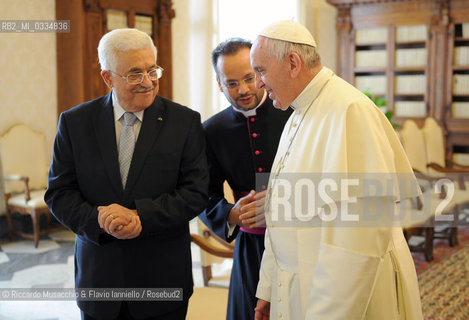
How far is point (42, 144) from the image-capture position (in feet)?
19.1

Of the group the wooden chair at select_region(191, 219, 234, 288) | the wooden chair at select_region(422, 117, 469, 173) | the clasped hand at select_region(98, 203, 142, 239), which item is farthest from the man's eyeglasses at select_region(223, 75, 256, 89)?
the wooden chair at select_region(422, 117, 469, 173)

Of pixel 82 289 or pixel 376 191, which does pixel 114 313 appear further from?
pixel 376 191

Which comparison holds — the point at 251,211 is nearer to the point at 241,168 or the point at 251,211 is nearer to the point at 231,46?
the point at 241,168

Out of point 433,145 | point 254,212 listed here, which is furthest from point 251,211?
point 433,145

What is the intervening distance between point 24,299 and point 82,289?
248 centimetres

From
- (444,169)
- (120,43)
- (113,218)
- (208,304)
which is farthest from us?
(444,169)

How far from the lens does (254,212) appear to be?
1.93 metres

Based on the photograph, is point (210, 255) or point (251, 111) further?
point (210, 255)

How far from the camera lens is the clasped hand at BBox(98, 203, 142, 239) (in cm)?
172

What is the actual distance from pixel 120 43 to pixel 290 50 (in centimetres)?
64

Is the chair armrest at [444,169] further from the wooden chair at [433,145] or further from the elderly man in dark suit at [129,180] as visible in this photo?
the elderly man in dark suit at [129,180]

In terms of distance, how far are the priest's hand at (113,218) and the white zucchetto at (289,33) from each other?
75cm

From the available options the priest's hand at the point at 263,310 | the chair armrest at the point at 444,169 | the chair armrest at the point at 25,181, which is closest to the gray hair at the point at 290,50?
the priest's hand at the point at 263,310

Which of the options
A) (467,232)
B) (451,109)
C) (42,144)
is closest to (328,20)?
(451,109)
